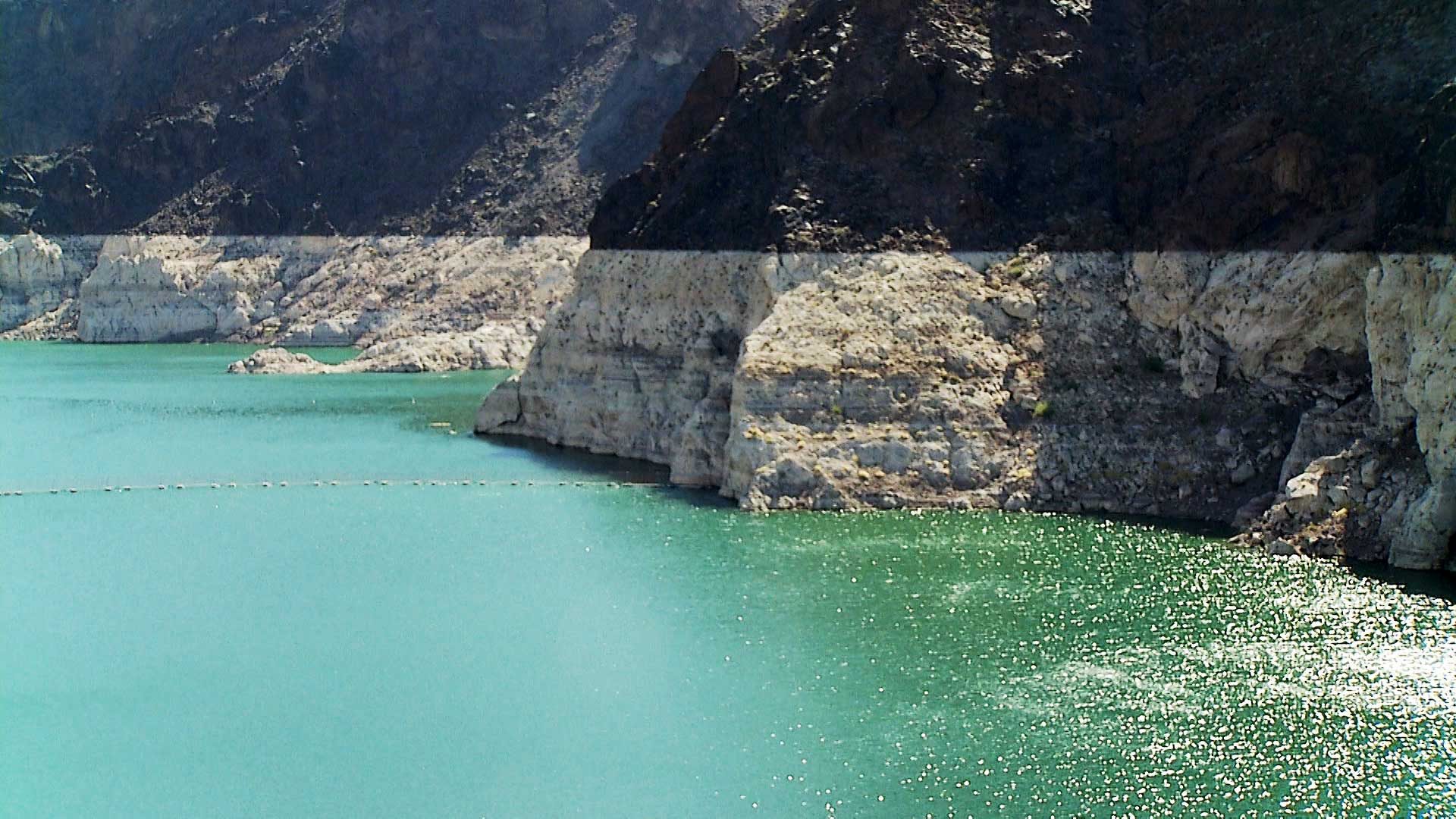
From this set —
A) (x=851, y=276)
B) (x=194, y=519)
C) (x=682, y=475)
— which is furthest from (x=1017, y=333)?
(x=194, y=519)

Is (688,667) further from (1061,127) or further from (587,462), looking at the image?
(1061,127)

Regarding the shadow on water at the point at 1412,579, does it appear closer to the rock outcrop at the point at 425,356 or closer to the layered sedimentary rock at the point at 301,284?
the rock outcrop at the point at 425,356

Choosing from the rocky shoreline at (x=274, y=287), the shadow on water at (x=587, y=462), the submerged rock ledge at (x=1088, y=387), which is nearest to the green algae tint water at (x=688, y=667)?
the submerged rock ledge at (x=1088, y=387)

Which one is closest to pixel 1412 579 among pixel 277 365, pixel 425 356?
pixel 425 356

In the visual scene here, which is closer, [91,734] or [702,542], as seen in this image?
[91,734]

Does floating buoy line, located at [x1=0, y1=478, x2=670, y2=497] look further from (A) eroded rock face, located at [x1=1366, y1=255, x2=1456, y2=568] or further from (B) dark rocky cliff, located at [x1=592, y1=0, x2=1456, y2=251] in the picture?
(A) eroded rock face, located at [x1=1366, y1=255, x2=1456, y2=568]

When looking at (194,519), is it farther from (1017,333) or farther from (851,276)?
(1017,333)
